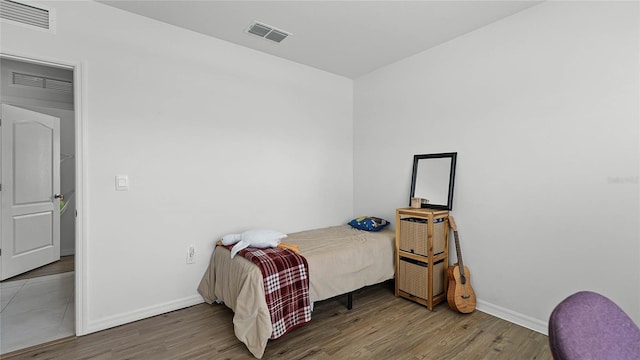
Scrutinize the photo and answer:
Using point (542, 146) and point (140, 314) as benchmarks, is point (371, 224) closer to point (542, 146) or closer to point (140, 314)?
point (542, 146)

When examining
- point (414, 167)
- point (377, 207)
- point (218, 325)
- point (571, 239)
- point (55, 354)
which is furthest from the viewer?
point (377, 207)

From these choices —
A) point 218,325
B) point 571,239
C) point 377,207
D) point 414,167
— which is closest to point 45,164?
point 218,325

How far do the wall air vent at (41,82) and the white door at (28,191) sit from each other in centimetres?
40

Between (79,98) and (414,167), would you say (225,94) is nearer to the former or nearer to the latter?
(79,98)

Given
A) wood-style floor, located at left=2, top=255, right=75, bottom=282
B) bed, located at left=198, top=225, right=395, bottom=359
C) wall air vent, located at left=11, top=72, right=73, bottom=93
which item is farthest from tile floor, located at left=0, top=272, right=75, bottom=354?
wall air vent, located at left=11, top=72, right=73, bottom=93

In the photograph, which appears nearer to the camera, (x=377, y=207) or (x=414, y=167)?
(x=414, y=167)

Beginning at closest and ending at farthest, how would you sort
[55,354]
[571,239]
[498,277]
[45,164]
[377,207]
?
1. [55,354]
2. [571,239]
3. [498,277]
4. [377,207]
5. [45,164]

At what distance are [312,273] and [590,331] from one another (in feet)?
6.30

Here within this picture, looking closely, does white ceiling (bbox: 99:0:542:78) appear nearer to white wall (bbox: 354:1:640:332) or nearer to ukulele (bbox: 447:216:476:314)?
white wall (bbox: 354:1:640:332)

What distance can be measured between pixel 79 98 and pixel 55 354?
5.98 ft

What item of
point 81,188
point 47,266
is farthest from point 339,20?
point 47,266

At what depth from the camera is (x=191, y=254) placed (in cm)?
277

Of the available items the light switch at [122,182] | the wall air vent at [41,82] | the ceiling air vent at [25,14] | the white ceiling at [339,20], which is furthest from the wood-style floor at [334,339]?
the wall air vent at [41,82]

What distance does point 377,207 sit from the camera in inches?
146
